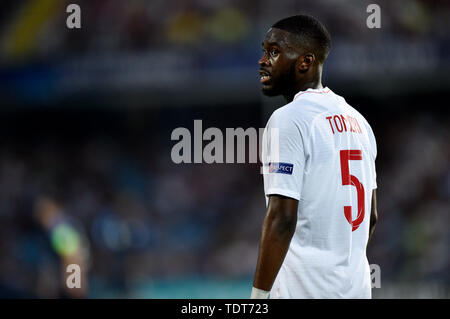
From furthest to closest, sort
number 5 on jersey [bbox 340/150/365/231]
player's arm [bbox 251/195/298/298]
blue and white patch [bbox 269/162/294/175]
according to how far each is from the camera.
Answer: number 5 on jersey [bbox 340/150/365/231] < blue and white patch [bbox 269/162/294/175] < player's arm [bbox 251/195/298/298]

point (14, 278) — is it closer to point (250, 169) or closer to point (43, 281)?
point (43, 281)

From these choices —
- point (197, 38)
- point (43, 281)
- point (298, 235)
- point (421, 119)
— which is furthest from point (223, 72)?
point (298, 235)

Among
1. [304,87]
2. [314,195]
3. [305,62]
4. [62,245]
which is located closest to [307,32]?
[305,62]

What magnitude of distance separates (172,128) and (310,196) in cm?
1249

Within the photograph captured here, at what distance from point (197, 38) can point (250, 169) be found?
275 centimetres

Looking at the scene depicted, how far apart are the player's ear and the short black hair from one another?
31 mm

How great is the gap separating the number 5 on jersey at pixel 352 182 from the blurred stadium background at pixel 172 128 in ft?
25.2

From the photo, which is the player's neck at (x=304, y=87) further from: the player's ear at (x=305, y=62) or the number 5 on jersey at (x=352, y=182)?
the number 5 on jersey at (x=352, y=182)

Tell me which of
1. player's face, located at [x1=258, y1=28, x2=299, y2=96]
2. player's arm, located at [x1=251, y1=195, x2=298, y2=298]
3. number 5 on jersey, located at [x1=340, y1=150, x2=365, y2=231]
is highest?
player's face, located at [x1=258, y1=28, x2=299, y2=96]

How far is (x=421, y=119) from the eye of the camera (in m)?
13.5

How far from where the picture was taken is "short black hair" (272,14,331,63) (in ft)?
11.0

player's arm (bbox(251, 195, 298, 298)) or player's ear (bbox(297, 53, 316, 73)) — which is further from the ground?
player's ear (bbox(297, 53, 316, 73))

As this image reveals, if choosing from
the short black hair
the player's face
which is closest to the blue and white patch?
the player's face

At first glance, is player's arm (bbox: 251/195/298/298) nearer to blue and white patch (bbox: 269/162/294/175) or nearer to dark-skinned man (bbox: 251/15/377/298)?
dark-skinned man (bbox: 251/15/377/298)
